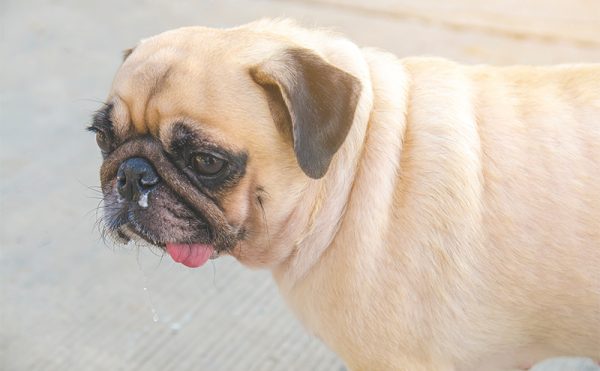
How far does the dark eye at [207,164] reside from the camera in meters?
1.87

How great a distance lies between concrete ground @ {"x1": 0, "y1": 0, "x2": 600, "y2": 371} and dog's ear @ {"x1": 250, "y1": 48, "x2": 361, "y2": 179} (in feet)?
3.04

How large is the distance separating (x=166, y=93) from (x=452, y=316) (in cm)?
97

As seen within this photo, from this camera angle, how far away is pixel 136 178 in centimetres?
196

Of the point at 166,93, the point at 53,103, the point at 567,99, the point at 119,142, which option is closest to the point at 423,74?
the point at 567,99

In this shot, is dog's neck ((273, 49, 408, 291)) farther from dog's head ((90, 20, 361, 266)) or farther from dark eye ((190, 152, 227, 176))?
dark eye ((190, 152, 227, 176))

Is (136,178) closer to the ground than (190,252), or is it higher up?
higher up

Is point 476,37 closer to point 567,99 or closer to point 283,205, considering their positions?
point 567,99

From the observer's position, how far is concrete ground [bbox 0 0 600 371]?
2.87 metres

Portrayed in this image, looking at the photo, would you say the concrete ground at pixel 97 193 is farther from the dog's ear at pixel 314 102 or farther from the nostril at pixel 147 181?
the dog's ear at pixel 314 102

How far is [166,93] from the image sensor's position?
191 cm

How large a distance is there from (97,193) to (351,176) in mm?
2047

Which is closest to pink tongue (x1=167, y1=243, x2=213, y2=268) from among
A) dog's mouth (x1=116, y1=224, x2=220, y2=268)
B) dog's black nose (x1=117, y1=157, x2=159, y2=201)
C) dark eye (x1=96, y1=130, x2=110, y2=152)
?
dog's mouth (x1=116, y1=224, x2=220, y2=268)

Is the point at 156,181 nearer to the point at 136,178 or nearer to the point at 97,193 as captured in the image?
the point at 136,178

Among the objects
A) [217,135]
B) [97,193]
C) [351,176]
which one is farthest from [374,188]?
[97,193]
